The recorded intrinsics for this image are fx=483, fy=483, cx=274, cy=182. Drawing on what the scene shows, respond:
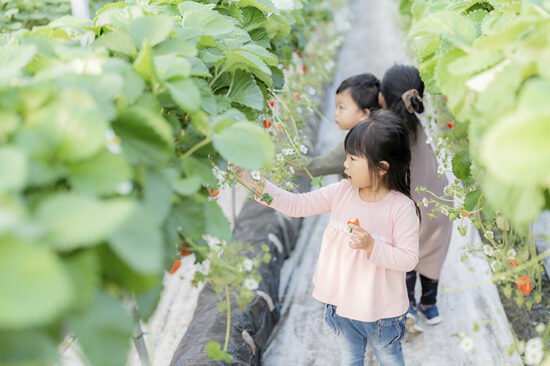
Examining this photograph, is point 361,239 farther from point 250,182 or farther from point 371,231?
point 250,182

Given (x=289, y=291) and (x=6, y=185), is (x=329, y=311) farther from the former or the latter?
(x=6, y=185)

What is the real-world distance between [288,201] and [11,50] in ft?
2.74

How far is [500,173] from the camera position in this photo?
0.44m

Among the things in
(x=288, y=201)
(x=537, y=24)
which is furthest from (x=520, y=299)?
(x=537, y=24)

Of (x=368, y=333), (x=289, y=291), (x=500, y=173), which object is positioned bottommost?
(x=289, y=291)

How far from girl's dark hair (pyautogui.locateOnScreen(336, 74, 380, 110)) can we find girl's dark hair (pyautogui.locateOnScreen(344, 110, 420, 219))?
425 millimetres

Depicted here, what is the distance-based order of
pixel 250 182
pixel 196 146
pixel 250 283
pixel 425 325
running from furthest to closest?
pixel 425 325, pixel 250 182, pixel 250 283, pixel 196 146

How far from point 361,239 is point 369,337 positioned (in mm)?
369

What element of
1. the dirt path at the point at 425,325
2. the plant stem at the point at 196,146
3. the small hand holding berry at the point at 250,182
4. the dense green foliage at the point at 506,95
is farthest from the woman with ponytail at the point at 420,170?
the plant stem at the point at 196,146

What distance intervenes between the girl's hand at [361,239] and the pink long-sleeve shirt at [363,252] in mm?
20

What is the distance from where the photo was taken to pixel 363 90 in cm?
174

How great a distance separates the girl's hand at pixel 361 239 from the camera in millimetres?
1153

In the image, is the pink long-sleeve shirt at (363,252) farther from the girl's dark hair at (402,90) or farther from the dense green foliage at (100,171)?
the dense green foliage at (100,171)

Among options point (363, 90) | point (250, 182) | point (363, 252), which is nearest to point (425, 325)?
point (363, 252)
